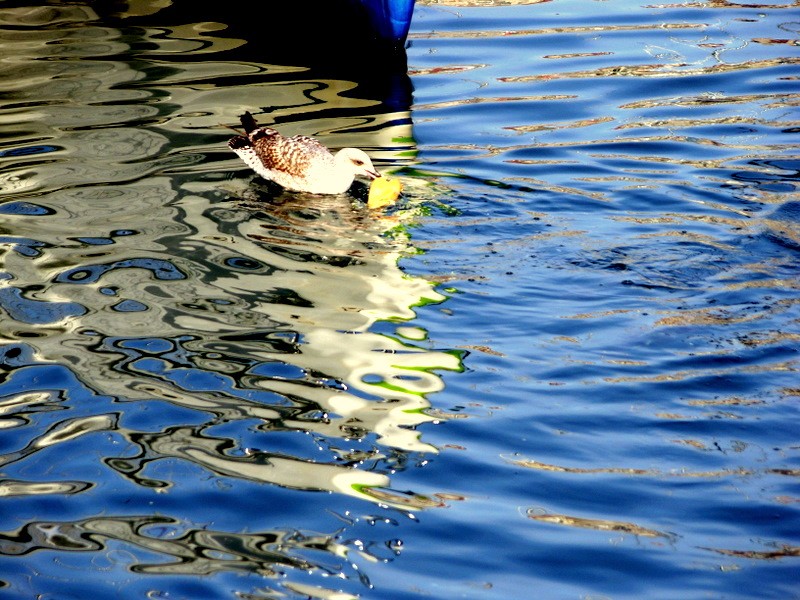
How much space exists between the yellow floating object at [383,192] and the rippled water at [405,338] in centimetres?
15

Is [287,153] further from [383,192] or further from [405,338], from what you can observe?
[405,338]

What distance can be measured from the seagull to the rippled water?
0.20m

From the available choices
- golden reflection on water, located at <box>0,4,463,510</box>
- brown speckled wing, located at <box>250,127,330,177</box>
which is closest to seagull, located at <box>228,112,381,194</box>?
brown speckled wing, located at <box>250,127,330,177</box>

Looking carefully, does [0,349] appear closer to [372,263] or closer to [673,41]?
[372,263]

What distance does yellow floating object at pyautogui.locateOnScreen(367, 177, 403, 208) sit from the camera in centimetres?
880

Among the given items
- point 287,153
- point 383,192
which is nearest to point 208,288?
point 383,192

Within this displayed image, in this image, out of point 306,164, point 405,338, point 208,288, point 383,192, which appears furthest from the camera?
point 306,164

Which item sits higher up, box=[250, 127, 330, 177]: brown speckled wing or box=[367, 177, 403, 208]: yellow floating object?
box=[250, 127, 330, 177]: brown speckled wing

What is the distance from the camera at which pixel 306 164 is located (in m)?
9.05

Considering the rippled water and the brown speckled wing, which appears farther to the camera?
the brown speckled wing

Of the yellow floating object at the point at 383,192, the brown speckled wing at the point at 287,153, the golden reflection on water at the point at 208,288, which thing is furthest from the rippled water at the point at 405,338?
the brown speckled wing at the point at 287,153

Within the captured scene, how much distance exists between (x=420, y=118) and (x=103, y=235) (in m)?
3.89

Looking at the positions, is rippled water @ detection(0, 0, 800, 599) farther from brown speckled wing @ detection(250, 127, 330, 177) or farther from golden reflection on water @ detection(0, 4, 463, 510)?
brown speckled wing @ detection(250, 127, 330, 177)

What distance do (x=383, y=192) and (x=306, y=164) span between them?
2.34 feet
